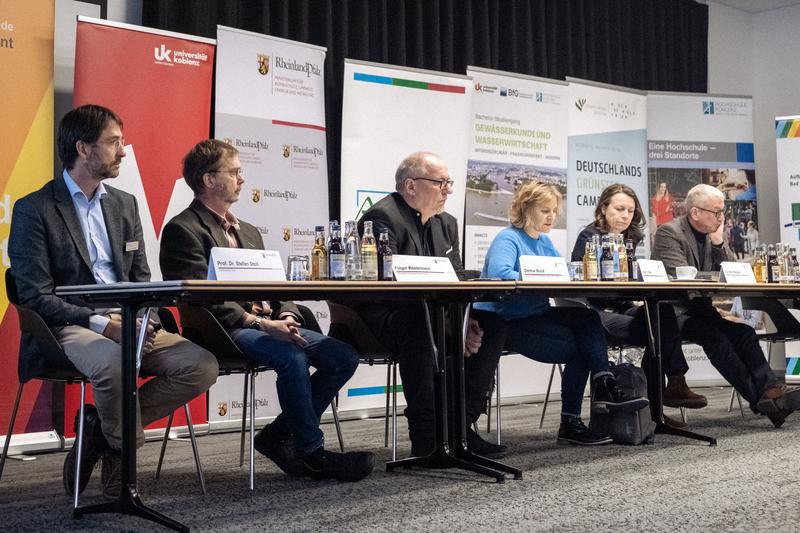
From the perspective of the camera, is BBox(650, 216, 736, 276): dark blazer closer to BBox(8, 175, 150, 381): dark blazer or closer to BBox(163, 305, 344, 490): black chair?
BBox(163, 305, 344, 490): black chair

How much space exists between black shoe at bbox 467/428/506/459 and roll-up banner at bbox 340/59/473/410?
5.78 ft

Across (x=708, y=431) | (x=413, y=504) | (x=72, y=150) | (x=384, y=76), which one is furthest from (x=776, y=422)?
(x=72, y=150)

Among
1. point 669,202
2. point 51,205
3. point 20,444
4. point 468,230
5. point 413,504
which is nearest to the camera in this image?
point 413,504

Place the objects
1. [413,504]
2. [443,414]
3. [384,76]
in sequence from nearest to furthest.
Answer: [413,504] < [443,414] < [384,76]

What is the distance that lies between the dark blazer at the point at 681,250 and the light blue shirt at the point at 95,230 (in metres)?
2.67

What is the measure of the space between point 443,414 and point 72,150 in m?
1.53

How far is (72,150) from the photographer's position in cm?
307

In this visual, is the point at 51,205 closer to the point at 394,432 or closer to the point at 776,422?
the point at 394,432

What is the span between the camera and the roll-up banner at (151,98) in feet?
13.9

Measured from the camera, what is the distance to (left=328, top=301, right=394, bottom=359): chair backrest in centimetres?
348

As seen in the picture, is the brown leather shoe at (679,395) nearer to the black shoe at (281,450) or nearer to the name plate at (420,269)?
the name plate at (420,269)

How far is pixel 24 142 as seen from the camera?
4.11 metres

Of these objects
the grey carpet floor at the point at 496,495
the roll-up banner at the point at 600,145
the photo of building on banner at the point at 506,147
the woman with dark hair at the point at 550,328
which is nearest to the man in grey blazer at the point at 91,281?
the grey carpet floor at the point at 496,495

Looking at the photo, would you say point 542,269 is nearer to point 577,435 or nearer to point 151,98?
point 577,435
